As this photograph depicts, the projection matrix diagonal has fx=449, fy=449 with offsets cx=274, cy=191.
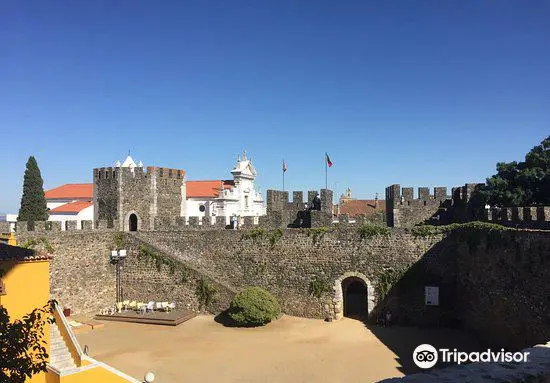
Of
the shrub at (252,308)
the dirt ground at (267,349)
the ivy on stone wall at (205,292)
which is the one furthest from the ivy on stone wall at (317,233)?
the ivy on stone wall at (205,292)

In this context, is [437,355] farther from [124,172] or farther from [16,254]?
[124,172]

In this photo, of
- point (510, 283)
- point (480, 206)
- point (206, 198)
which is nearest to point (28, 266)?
point (510, 283)

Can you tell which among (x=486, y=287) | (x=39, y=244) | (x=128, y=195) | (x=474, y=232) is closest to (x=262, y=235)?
(x=128, y=195)

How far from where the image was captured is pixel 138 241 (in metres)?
22.5

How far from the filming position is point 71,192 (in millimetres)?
43938

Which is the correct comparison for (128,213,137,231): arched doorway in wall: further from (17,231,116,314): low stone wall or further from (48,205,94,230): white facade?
(48,205,94,230): white facade

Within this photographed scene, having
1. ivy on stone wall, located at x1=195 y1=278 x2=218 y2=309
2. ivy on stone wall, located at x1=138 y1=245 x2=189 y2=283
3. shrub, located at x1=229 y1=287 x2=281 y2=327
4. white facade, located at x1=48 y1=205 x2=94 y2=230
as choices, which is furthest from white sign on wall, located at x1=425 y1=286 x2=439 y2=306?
white facade, located at x1=48 y1=205 x2=94 y2=230

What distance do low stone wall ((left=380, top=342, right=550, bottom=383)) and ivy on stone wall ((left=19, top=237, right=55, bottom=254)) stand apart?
1963 centimetres

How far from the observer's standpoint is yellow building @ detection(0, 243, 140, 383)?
12.3 meters

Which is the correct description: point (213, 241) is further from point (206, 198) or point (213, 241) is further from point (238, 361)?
point (206, 198)

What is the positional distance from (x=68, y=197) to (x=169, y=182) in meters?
22.0

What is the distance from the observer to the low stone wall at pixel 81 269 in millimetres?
20266

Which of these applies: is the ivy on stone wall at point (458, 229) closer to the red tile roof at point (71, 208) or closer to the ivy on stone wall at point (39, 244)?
the ivy on stone wall at point (39, 244)

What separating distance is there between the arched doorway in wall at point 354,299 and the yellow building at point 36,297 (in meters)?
10.3
